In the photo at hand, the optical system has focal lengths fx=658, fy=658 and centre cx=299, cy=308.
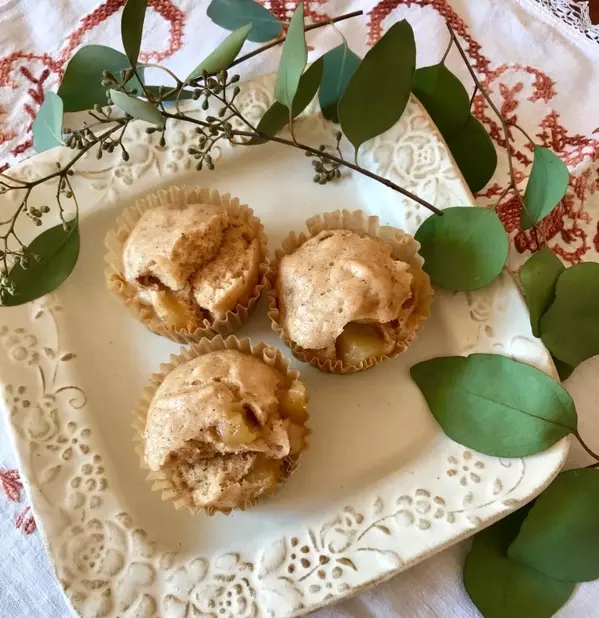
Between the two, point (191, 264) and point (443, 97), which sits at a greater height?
point (443, 97)

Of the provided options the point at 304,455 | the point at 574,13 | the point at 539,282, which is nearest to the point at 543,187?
the point at 539,282

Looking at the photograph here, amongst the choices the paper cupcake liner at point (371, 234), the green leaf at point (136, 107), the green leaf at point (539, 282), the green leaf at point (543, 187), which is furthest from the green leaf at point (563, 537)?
the green leaf at point (136, 107)

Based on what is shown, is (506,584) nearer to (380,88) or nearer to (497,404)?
(497,404)

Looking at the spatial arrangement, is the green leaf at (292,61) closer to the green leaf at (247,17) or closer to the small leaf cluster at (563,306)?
the green leaf at (247,17)

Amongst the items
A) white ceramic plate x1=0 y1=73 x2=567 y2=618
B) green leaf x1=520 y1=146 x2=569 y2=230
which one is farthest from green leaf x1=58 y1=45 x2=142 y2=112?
green leaf x1=520 y1=146 x2=569 y2=230

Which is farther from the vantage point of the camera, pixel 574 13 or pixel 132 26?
pixel 574 13

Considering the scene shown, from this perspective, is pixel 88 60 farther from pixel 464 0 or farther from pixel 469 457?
pixel 469 457
